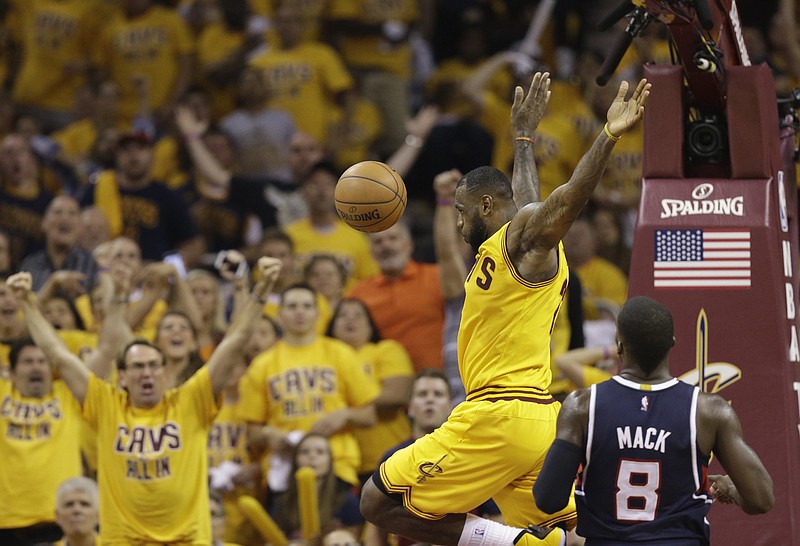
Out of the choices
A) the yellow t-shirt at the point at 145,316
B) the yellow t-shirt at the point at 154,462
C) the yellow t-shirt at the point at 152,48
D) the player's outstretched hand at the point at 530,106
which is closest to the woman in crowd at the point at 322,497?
the yellow t-shirt at the point at 154,462

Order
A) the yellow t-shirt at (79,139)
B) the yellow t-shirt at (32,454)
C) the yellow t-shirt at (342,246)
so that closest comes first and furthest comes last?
the yellow t-shirt at (32,454)
the yellow t-shirt at (342,246)
the yellow t-shirt at (79,139)

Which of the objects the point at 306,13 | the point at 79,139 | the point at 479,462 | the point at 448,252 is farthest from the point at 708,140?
the point at 79,139

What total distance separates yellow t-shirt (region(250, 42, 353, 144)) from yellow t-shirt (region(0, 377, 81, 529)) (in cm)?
555

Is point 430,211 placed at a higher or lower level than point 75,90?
lower

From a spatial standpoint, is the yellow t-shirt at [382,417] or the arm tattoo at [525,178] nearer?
the arm tattoo at [525,178]

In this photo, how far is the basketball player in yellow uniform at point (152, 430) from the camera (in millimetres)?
9469

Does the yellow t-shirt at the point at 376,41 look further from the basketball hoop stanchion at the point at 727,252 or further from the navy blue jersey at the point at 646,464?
the navy blue jersey at the point at 646,464

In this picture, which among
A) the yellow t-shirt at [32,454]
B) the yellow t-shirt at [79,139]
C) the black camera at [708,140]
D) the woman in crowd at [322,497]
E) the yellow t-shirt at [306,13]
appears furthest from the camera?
the yellow t-shirt at [79,139]

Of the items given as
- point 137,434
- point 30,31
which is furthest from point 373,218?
point 30,31

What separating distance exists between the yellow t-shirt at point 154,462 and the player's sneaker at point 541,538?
298 centimetres

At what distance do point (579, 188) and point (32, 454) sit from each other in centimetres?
547

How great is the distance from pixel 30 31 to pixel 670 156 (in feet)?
33.6

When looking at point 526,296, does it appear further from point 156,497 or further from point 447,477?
point 156,497

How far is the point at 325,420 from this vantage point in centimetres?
1096
